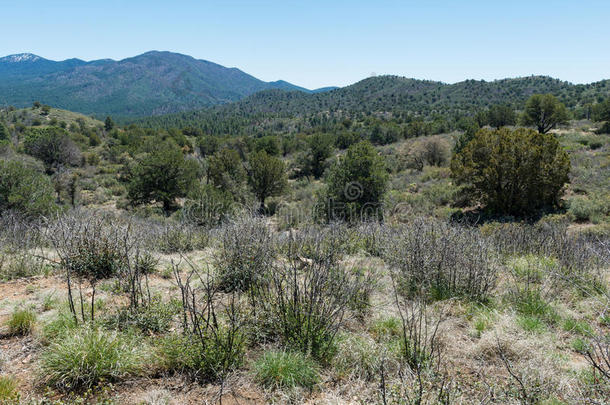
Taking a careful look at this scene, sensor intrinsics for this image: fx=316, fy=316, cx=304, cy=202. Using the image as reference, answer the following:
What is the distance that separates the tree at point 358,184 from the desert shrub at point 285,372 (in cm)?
1610

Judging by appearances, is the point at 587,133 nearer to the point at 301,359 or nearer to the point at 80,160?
the point at 301,359

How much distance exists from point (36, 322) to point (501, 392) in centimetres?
459

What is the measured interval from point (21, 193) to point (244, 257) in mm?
16721

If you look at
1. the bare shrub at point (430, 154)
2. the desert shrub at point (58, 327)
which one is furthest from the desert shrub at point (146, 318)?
the bare shrub at point (430, 154)

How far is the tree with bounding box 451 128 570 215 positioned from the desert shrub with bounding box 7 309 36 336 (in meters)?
18.8

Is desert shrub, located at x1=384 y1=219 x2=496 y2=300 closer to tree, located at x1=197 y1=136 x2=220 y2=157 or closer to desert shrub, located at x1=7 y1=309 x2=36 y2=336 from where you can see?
desert shrub, located at x1=7 y1=309 x2=36 y2=336

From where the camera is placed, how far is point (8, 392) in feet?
7.87

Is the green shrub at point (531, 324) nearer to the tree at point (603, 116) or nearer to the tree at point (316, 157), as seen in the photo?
the tree at point (316, 157)

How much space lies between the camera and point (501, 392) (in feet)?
8.39

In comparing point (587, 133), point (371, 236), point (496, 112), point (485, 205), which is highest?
point (496, 112)

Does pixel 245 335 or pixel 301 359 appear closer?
pixel 301 359

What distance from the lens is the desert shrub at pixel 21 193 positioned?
583 inches

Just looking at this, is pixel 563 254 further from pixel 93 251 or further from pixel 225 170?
pixel 225 170

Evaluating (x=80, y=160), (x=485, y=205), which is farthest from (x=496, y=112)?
(x=80, y=160)
